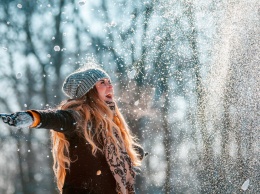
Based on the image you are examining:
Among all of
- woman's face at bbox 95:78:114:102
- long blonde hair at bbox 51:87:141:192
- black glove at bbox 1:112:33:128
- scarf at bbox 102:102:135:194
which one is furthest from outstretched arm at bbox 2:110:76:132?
woman's face at bbox 95:78:114:102

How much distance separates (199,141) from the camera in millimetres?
15797

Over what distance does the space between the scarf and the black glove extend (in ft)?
2.60

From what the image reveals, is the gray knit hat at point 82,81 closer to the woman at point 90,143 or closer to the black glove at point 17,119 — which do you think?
the woman at point 90,143

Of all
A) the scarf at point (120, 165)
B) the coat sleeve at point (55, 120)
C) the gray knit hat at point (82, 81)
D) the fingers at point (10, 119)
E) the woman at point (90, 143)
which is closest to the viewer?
the fingers at point (10, 119)

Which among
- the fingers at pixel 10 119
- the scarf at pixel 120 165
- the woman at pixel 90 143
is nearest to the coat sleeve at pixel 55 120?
the woman at pixel 90 143

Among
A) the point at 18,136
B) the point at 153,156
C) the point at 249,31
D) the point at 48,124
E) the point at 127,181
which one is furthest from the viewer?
the point at 153,156

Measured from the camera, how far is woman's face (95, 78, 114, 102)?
3281 millimetres

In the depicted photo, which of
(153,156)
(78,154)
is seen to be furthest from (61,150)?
(153,156)

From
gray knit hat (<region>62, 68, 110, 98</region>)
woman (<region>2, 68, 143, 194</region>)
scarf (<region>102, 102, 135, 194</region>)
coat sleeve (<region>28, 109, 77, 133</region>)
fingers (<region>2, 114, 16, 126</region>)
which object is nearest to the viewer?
fingers (<region>2, 114, 16, 126</region>)

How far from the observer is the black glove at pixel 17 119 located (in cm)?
234

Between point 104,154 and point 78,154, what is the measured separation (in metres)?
0.19

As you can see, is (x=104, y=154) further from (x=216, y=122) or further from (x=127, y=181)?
(x=216, y=122)

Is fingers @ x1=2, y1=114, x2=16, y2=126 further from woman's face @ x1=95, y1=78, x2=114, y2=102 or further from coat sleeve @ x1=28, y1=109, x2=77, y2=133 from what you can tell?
woman's face @ x1=95, y1=78, x2=114, y2=102

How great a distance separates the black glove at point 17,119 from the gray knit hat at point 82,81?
33.7 inches
